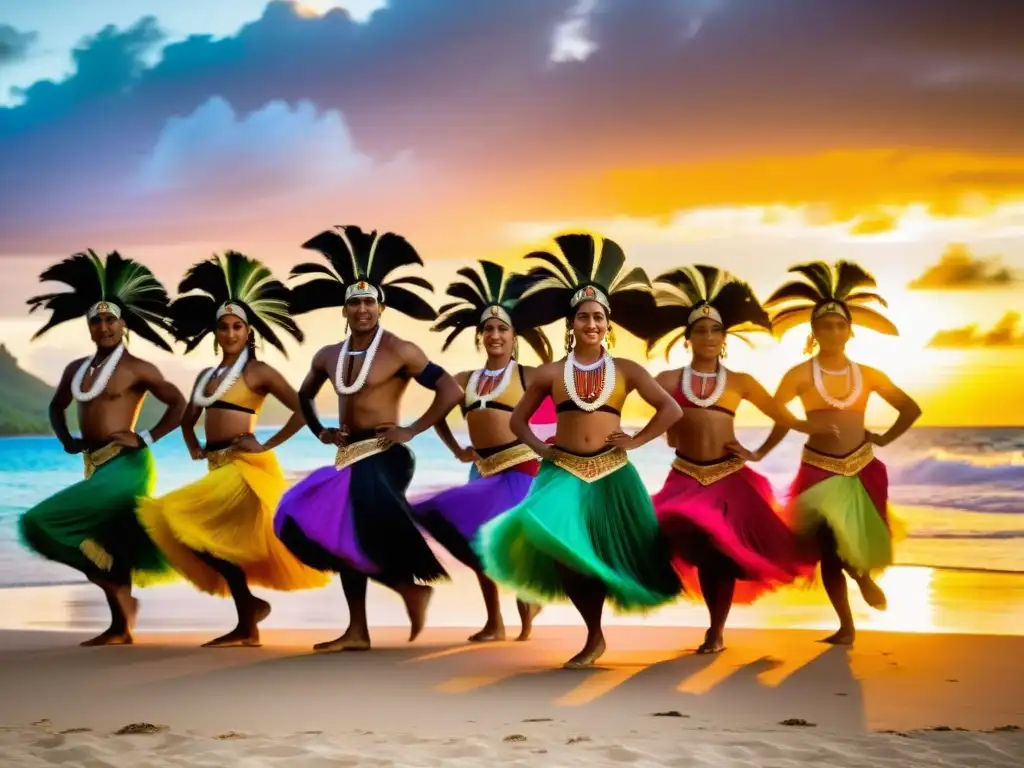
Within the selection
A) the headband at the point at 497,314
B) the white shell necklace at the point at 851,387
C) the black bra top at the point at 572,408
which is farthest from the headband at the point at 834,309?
the headband at the point at 497,314

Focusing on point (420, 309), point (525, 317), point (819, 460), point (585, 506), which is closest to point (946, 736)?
point (585, 506)

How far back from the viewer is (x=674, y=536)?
634 cm

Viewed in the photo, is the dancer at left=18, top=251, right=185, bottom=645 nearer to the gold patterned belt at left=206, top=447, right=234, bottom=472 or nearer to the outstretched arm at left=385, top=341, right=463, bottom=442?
the gold patterned belt at left=206, top=447, right=234, bottom=472

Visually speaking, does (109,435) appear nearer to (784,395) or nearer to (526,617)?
(526,617)

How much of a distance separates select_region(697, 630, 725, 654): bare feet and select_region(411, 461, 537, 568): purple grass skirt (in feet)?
3.66

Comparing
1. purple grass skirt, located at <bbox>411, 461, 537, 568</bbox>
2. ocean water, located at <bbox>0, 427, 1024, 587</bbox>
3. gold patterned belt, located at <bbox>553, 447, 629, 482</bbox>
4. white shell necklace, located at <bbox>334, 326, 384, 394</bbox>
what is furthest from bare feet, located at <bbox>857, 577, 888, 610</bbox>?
ocean water, located at <bbox>0, 427, 1024, 587</bbox>

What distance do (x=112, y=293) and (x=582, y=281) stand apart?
2524 mm

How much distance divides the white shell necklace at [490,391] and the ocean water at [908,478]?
5.23m

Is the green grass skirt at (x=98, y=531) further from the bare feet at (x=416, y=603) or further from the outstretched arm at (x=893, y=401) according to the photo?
the outstretched arm at (x=893, y=401)

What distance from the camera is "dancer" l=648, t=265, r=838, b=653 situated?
635cm

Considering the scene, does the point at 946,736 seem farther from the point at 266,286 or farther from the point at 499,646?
the point at 266,286

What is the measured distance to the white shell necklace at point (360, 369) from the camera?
6.65 metres

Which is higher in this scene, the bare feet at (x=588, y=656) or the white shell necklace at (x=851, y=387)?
the white shell necklace at (x=851, y=387)

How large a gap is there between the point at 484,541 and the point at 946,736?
208cm
